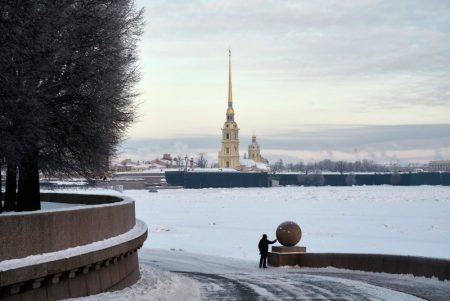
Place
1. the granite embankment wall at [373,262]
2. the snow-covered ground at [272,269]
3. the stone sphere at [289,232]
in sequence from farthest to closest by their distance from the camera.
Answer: the stone sphere at [289,232], the granite embankment wall at [373,262], the snow-covered ground at [272,269]

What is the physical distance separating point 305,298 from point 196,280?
481 cm

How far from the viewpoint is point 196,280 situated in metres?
19.4

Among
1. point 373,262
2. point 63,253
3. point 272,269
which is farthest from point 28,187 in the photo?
point 373,262

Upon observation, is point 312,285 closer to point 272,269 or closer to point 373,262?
point 373,262

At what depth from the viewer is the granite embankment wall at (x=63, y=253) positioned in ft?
33.8

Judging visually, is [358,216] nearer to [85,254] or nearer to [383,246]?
[383,246]

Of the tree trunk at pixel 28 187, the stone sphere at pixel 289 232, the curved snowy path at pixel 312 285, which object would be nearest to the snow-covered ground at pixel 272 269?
Result: the curved snowy path at pixel 312 285

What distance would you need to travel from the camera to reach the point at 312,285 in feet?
58.2

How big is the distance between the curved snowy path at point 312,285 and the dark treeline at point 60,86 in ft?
15.5

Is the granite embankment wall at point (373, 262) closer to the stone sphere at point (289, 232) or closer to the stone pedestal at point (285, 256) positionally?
the stone pedestal at point (285, 256)

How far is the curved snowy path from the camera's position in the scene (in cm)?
1556

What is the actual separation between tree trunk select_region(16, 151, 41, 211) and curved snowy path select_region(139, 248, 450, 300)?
4674mm

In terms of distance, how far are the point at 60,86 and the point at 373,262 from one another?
389 inches

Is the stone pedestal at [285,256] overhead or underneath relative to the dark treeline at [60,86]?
underneath
